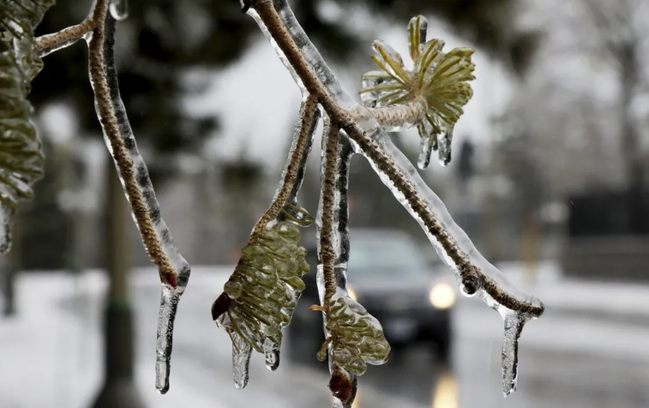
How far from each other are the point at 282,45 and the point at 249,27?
10.2ft

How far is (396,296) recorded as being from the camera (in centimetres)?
748

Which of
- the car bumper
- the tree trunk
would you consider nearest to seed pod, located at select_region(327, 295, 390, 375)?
the car bumper

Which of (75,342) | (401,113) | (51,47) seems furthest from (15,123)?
(75,342)

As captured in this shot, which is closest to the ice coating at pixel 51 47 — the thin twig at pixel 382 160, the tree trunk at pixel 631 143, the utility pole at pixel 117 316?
the thin twig at pixel 382 160

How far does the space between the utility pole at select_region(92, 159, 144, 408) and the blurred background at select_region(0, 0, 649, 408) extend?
14mm

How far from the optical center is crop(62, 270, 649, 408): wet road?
5.85m

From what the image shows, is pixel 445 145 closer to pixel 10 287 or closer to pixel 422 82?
pixel 422 82

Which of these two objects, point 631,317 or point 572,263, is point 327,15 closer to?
point 631,317

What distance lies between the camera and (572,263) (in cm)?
1584

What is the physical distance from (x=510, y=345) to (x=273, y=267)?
14cm

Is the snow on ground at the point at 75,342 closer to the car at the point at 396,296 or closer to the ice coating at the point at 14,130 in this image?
the car at the point at 396,296

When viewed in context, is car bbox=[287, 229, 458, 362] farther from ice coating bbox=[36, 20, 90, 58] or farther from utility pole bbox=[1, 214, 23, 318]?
ice coating bbox=[36, 20, 90, 58]

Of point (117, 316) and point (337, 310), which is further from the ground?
point (337, 310)

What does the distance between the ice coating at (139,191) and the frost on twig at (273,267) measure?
0.03 m
